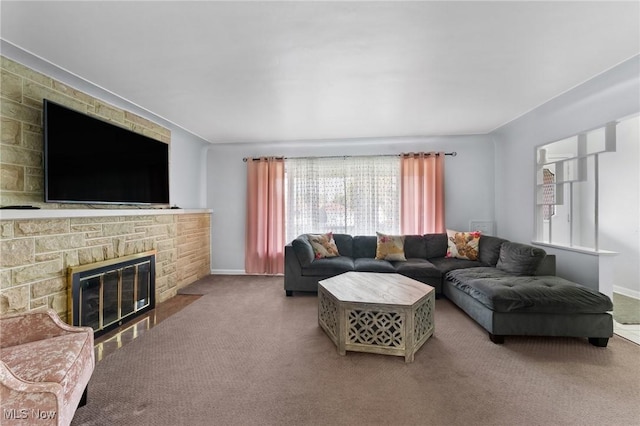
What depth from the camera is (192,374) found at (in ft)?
6.74

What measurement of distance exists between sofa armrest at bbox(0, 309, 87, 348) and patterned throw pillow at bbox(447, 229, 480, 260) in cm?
425

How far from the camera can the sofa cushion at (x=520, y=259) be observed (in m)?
3.14

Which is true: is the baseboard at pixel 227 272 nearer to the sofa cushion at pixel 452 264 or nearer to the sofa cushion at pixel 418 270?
the sofa cushion at pixel 418 270

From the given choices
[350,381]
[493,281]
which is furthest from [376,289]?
[493,281]

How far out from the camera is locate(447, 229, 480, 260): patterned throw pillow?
4.10m

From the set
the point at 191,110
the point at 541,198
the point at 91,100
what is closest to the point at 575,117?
the point at 541,198

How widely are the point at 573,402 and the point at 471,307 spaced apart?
1193 millimetres

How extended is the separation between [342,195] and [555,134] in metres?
2.95

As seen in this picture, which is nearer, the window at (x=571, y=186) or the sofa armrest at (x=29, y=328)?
the sofa armrest at (x=29, y=328)

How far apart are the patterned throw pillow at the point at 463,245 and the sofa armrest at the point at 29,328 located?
4.25m

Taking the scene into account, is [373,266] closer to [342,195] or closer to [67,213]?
[342,195]

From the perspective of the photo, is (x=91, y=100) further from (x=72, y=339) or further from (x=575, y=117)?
(x=575, y=117)

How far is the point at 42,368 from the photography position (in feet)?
4.60

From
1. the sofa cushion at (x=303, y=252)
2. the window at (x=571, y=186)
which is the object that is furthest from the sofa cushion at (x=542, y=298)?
the sofa cushion at (x=303, y=252)
